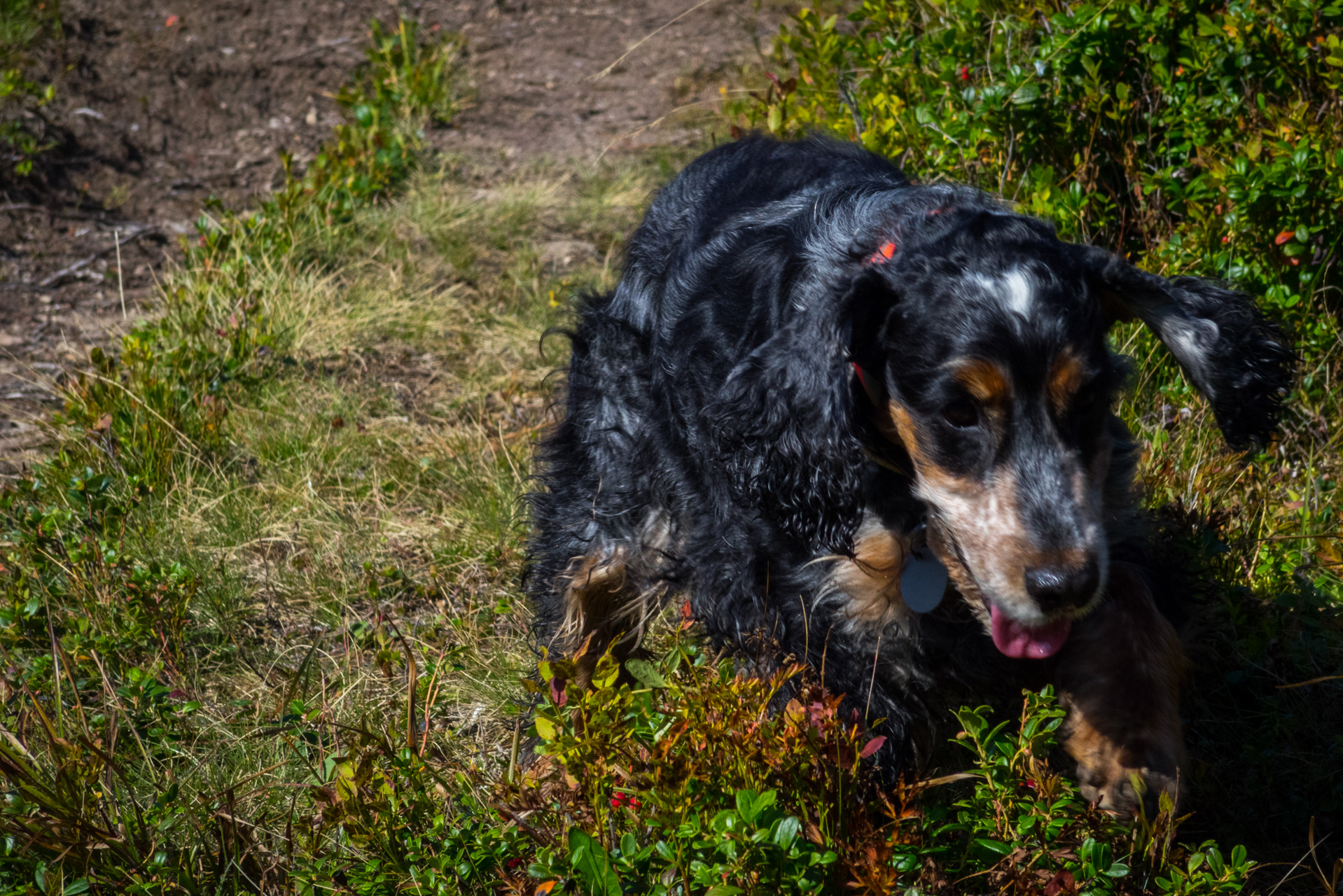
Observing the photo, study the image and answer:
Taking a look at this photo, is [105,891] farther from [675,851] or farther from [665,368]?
[665,368]

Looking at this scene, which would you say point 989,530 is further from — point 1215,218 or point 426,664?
point 1215,218

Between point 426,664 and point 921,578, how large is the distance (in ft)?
4.74

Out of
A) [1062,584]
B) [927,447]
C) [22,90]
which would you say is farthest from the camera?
[22,90]

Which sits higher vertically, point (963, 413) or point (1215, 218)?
point (963, 413)

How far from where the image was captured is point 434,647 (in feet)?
10.8

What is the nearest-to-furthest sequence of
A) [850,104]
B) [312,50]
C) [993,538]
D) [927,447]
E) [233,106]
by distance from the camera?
[993,538] → [927,447] → [850,104] → [233,106] → [312,50]

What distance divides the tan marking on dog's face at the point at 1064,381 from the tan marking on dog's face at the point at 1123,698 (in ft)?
1.63

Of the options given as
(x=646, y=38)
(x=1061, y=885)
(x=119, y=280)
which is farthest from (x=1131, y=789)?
(x=119, y=280)

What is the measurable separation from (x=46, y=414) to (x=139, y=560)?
1.12 m

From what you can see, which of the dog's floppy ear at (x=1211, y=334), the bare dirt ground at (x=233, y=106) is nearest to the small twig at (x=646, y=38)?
the bare dirt ground at (x=233, y=106)

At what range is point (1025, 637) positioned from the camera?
218 cm

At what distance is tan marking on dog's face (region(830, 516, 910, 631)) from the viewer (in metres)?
2.41

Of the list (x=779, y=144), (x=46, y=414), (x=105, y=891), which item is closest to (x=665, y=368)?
(x=779, y=144)

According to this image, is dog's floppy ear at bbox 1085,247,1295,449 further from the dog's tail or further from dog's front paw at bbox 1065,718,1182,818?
the dog's tail
